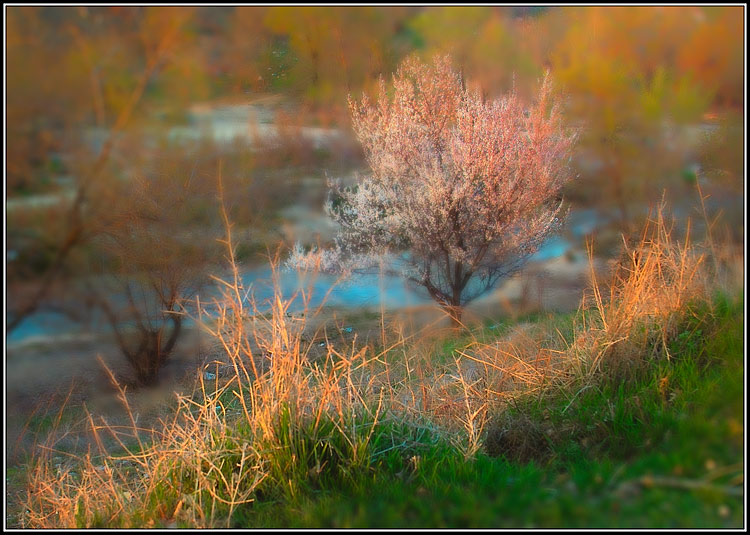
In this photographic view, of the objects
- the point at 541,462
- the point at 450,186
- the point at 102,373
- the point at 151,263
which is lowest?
the point at 102,373

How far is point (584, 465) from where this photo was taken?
247cm

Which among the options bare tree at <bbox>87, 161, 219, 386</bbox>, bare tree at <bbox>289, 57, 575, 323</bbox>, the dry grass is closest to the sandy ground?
bare tree at <bbox>87, 161, 219, 386</bbox>

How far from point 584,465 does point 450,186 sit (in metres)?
5.67

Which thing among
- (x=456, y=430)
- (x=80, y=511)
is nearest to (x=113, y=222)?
(x=80, y=511)

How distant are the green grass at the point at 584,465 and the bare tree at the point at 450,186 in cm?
396

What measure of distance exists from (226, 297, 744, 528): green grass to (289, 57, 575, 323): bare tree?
13.0 feet

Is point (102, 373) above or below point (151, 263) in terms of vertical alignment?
below

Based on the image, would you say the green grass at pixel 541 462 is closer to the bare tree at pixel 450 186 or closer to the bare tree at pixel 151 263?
the bare tree at pixel 151 263

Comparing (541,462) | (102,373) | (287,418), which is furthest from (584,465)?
(102,373)

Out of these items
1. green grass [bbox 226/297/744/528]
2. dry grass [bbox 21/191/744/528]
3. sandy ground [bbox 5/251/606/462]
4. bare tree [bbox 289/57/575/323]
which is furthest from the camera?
bare tree [bbox 289/57/575/323]

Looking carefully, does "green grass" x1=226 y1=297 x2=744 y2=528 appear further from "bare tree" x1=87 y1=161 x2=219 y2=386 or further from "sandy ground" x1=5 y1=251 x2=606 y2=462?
"bare tree" x1=87 y1=161 x2=219 y2=386

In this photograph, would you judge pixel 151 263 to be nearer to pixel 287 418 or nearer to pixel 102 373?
pixel 102 373

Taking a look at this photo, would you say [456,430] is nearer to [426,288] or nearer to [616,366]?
[616,366]

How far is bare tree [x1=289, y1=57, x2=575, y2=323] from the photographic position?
7.19m
